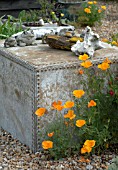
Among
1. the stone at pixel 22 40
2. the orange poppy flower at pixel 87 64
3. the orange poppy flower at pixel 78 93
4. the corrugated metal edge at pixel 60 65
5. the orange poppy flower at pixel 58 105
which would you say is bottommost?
the orange poppy flower at pixel 58 105

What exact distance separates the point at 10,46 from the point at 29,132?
88 centimetres

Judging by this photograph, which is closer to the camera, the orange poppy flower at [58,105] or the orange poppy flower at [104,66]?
the orange poppy flower at [58,105]

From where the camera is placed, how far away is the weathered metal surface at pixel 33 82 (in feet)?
12.5

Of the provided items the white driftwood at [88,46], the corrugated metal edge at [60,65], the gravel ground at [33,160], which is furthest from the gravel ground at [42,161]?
the white driftwood at [88,46]

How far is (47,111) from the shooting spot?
12.7 feet

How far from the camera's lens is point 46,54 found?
13.7 ft

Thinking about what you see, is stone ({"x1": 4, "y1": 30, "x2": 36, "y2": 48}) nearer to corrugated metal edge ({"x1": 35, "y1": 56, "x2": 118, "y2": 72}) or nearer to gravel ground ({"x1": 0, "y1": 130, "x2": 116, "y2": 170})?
corrugated metal edge ({"x1": 35, "y1": 56, "x2": 118, "y2": 72})

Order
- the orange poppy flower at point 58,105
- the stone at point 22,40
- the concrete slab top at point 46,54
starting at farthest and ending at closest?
the stone at point 22,40, the concrete slab top at point 46,54, the orange poppy flower at point 58,105

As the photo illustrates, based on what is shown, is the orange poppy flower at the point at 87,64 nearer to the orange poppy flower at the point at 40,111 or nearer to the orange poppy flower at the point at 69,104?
the orange poppy flower at the point at 69,104

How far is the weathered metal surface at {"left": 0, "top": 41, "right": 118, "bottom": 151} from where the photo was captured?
3822 mm

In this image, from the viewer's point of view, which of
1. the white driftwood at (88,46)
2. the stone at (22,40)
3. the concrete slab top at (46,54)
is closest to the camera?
the concrete slab top at (46,54)

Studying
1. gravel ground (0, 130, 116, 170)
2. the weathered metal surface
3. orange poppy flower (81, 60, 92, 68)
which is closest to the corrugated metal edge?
the weathered metal surface

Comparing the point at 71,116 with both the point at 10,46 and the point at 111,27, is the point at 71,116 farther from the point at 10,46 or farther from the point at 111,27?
the point at 111,27

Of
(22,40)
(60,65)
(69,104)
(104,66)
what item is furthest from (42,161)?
(22,40)
